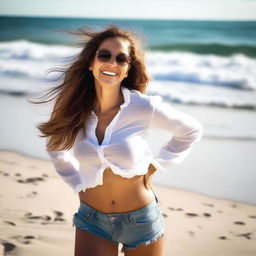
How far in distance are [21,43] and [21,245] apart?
17.9 m

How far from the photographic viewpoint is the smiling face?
2578 mm

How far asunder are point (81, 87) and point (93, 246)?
999mm

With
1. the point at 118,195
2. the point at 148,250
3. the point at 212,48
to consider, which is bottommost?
the point at 148,250

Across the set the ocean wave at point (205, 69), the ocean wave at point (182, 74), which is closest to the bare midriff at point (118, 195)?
the ocean wave at point (182, 74)

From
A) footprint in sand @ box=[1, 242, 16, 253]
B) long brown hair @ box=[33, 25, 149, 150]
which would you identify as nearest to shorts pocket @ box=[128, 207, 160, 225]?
long brown hair @ box=[33, 25, 149, 150]

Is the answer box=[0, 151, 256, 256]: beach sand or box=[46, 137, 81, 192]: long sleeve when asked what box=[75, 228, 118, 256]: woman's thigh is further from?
box=[0, 151, 256, 256]: beach sand

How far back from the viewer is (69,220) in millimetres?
4371

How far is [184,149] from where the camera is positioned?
268 centimetres

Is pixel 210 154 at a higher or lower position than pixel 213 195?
higher

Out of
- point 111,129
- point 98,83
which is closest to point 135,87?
point 98,83

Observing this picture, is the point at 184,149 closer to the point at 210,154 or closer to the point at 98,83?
the point at 98,83

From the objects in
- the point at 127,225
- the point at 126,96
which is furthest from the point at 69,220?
the point at 126,96

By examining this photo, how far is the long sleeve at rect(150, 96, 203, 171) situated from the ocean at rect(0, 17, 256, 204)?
2.05 feet

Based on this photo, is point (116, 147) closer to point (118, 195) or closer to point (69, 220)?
point (118, 195)
